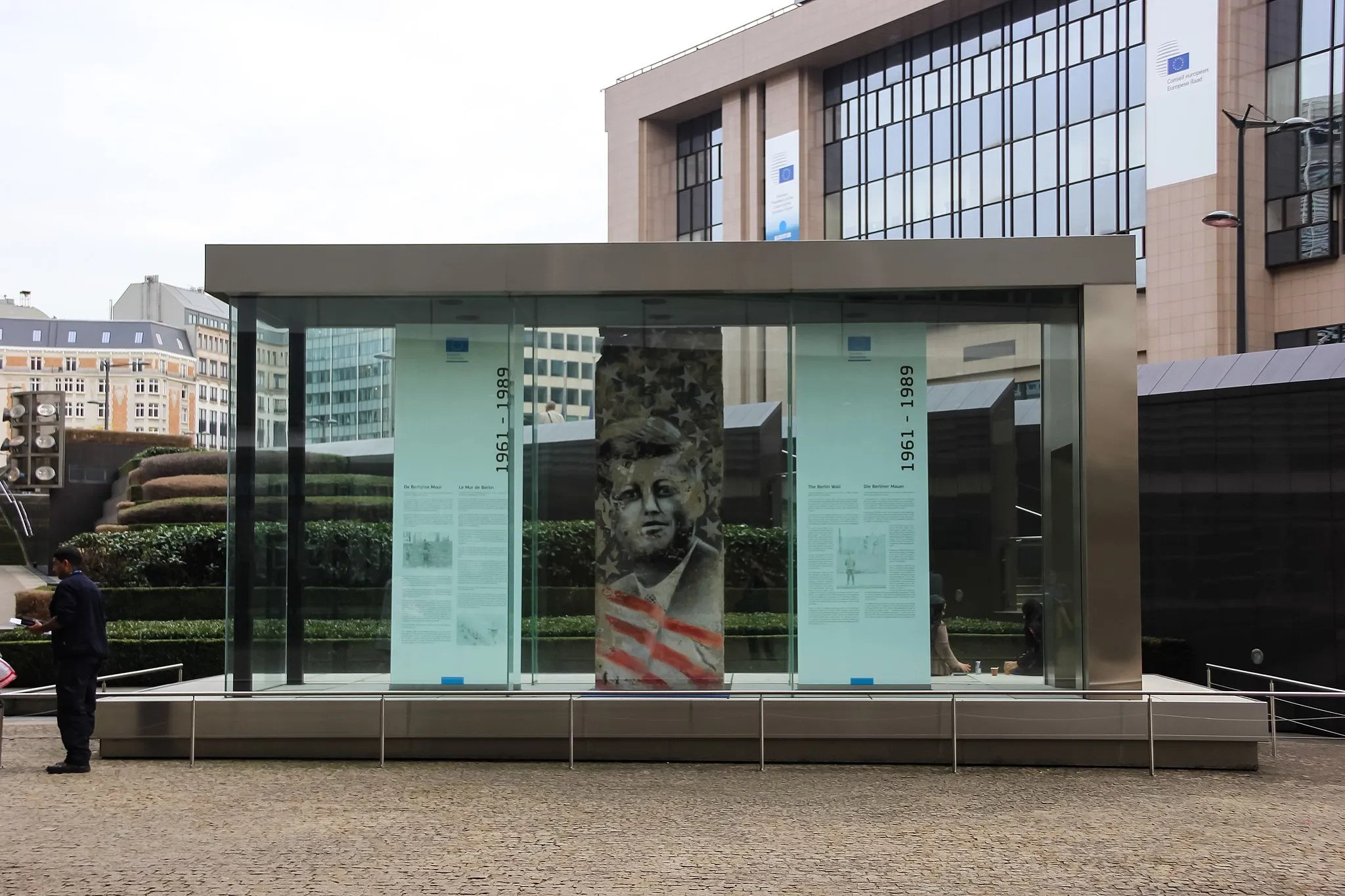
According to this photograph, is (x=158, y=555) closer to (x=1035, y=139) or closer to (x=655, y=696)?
(x=655, y=696)

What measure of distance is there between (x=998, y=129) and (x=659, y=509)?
3754cm

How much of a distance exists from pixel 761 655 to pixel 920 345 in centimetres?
294

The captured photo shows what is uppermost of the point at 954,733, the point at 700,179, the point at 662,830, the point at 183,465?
the point at 700,179

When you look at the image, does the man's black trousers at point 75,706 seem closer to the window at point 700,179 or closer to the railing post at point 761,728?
the railing post at point 761,728

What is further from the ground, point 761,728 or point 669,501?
point 669,501

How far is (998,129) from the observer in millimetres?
46219

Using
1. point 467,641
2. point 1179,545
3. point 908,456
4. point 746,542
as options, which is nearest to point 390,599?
point 467,641

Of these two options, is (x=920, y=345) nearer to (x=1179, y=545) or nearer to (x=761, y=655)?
(x=761, y=655)

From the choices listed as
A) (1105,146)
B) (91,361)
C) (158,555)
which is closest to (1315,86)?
(1105,146)

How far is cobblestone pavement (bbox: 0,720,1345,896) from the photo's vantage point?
713 centimetres

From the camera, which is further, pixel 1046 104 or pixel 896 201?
pixel 896 201

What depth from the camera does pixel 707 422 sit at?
12016 millimetres

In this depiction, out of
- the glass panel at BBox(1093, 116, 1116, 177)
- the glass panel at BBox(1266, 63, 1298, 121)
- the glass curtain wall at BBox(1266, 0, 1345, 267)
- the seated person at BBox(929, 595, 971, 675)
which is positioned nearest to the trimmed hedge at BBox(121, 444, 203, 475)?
the glass panel at BBox(1093, 116, 1116, 177)

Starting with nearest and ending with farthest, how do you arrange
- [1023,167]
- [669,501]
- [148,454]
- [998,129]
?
[669,501] < [148,454] < [1023,167] < [998,129]
